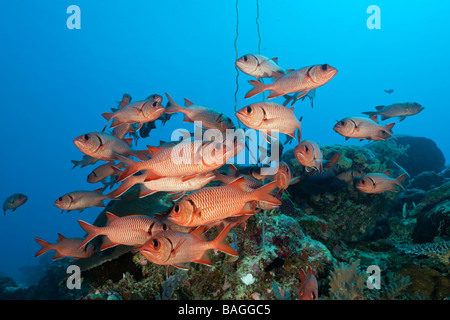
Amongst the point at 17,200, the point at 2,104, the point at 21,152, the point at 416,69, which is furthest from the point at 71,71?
the point at 416,69

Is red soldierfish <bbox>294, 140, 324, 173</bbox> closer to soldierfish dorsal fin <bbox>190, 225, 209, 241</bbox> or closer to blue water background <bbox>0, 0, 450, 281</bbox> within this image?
soldierfish dorsal fin <bbox>190, 225, 209, 241</bbox>

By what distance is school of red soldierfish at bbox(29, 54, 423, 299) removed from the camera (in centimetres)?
254

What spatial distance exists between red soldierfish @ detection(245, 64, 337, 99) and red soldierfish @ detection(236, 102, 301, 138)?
0.44 m

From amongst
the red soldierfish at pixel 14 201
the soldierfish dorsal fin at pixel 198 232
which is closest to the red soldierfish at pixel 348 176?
the soldierfish dorsal fin at pixel 198 232

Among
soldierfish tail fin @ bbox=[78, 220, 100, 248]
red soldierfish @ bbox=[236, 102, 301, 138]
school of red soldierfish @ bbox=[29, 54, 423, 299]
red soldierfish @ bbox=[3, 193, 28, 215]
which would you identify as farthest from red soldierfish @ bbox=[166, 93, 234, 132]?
red soldierfish @ bbox=[3, 193, 28, 215]

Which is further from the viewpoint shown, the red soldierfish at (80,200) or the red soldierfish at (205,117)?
the red soldierfish at (80,200)

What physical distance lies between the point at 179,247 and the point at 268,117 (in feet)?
6.54

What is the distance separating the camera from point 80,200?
4.81 m

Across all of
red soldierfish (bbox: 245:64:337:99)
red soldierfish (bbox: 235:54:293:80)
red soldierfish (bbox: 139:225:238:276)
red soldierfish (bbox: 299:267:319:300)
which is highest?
red soldierfish (bbox: 235:54:293:80)

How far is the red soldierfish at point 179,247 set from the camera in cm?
255

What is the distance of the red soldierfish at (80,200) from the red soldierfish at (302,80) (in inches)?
142

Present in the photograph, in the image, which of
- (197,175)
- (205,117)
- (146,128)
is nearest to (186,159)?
(197,175)

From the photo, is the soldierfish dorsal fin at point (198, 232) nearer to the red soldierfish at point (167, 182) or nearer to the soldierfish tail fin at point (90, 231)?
the red soldierfish at point (167, 182)

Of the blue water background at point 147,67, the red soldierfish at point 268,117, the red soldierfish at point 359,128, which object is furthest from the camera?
the blue water background at point 147,67
